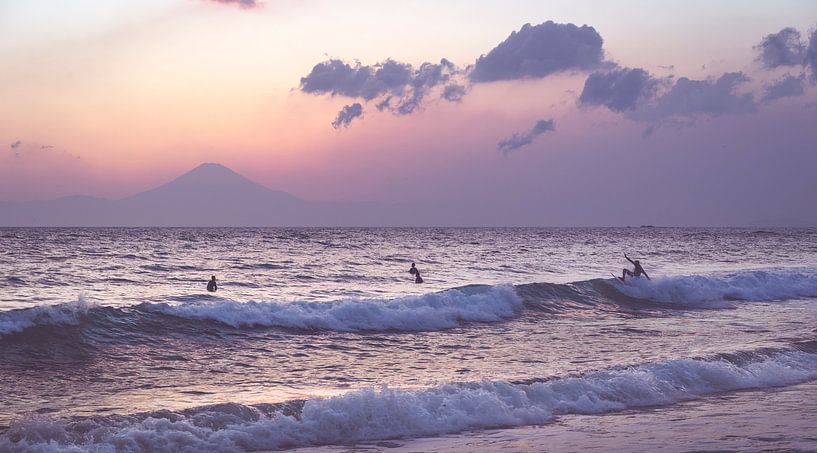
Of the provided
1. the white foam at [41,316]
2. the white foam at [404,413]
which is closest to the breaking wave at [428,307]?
the white foam at [41,316]

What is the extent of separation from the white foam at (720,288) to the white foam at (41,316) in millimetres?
23664

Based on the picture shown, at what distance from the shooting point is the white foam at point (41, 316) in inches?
758

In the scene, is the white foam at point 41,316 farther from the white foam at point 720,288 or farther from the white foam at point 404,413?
the white foam at point 720,288

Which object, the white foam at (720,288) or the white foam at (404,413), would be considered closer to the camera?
the white foam at (404,413)

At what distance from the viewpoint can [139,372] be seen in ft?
52.1

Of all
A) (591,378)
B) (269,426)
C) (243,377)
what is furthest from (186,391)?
(591,378)

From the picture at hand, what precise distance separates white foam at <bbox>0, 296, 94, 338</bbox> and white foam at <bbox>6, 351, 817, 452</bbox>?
1004cm

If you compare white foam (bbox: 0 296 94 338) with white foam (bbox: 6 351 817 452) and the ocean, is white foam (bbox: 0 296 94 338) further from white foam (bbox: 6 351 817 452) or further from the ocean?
white foam (bbox: 6 351 817 452)

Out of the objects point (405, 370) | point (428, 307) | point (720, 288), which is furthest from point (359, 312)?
point (720, 288)

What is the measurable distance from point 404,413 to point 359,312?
12681mm

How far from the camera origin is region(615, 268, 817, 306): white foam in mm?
35281

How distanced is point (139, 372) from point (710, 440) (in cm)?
1128

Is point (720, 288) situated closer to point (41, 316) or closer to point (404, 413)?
point (404, 413)

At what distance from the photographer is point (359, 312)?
24.7 meters
